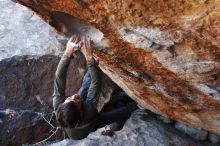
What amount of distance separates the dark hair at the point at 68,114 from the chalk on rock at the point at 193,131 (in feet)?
7.53

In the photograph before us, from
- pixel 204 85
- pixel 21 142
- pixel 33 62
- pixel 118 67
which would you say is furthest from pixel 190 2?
pixel 21 142

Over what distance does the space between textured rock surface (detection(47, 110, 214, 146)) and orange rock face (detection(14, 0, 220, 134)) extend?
454 millimetres

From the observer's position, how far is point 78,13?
3.96m

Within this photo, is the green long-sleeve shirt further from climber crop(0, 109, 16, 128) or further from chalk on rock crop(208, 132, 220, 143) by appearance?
climber crop(0, 109, 16, 128)

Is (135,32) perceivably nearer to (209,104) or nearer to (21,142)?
(209,104)

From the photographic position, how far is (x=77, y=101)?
14.1 ft

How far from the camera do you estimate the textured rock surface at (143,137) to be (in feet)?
18.8

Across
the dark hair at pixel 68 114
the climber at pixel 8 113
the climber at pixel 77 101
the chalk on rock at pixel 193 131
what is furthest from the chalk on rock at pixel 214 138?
the climber at pixel 8 113

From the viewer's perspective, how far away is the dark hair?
4129 mm

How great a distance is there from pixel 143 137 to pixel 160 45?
2.40 metres

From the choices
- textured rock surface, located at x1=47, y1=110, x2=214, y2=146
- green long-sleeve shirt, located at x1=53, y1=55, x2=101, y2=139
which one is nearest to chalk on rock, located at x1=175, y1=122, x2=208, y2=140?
textured rock surface, located at x1=47, y1=110, x2=214, y2=146

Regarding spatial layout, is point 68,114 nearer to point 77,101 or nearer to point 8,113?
point 77,101

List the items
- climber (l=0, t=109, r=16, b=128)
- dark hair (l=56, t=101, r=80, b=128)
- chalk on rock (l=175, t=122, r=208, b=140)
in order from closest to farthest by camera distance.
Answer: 1. dark hair (l=56, t=101, r=80, b=128)
2. chalk on rock (l=175, t=122, r=208, b=140)
3. climber (l=0, t=109, r=16, b=128)

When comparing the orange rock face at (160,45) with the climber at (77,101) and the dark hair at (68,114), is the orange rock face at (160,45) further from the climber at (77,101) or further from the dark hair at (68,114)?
the dark hair at (68,114)
